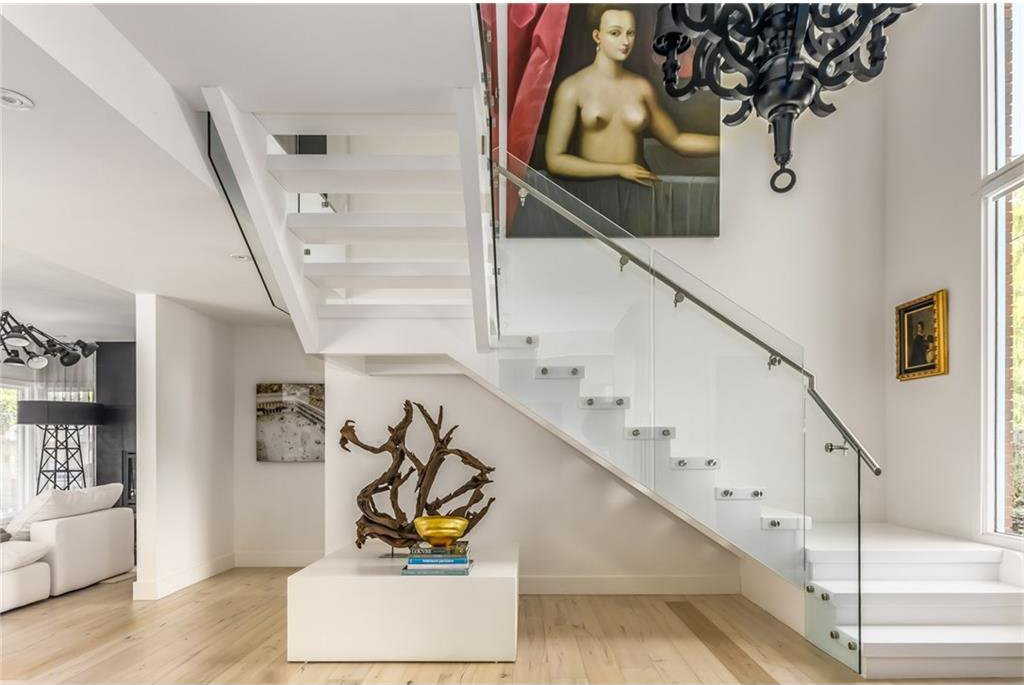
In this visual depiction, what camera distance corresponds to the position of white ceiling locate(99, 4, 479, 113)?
2773 millimetres

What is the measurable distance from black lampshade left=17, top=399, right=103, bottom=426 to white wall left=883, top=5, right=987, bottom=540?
892 cm

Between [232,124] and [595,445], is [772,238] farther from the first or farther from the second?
[232,124]

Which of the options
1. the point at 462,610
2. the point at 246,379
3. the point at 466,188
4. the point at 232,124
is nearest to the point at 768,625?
the point at 462,610

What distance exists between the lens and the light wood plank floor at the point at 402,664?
419cm

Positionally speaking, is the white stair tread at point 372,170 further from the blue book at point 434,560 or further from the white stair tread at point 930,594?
the white stair tread at point 930,594

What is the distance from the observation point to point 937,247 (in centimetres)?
577

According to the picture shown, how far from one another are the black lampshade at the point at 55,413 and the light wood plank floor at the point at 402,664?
3.87 meters

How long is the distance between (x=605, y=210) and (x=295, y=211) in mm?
3026

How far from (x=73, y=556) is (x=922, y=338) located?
668 centimetres

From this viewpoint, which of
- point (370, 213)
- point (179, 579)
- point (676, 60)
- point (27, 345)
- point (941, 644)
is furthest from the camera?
point (27, 345)

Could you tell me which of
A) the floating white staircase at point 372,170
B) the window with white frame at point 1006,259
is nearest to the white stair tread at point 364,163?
the floating white staircase at point 372,170

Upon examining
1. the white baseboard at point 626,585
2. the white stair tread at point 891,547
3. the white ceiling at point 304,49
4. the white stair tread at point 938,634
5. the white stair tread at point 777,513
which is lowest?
the white baseboard at point 626,585

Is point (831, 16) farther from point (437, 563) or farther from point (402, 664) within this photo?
point (402, 664)

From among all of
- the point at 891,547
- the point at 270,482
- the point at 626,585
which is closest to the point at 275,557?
the point at 270,482
